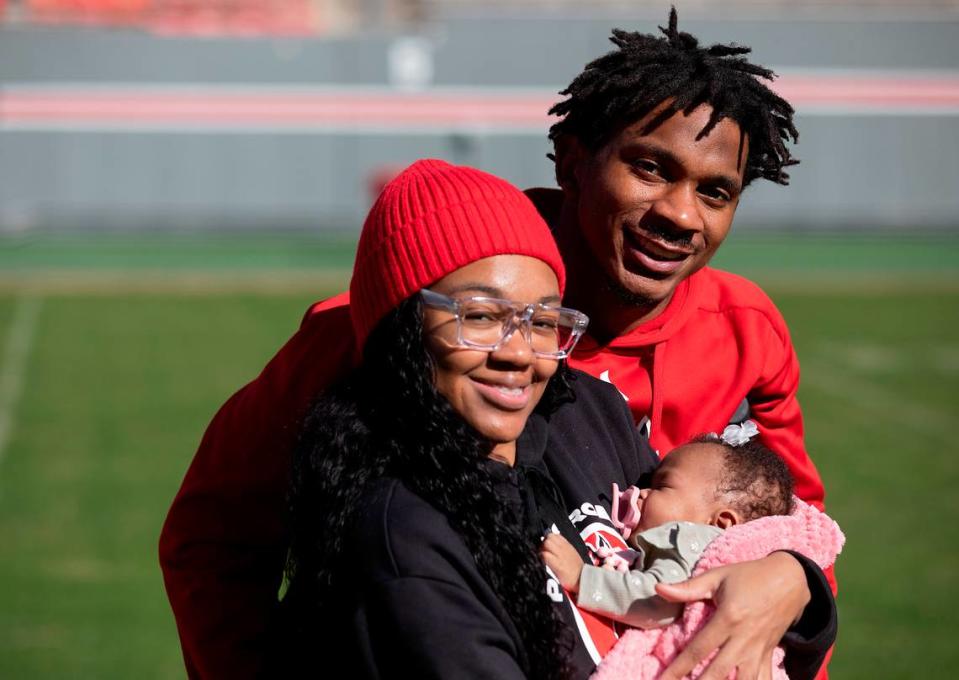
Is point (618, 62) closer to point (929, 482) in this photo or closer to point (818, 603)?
point (818, 603)

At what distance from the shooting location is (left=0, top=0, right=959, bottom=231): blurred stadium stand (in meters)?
22.4

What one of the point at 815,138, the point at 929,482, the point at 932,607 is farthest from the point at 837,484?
the point at 815,138

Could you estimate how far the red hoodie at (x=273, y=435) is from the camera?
285 cm

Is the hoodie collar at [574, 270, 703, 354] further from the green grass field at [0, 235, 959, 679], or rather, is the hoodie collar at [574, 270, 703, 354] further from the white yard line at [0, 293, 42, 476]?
the white yard line at [0, 293, 42, 476]

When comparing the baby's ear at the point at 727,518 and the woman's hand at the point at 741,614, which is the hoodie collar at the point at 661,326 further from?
the woman's hand at the point at 741,614

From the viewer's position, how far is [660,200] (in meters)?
3.03

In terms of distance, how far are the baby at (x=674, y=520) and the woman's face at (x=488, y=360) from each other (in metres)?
0.25

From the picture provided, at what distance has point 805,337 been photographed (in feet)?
48.0

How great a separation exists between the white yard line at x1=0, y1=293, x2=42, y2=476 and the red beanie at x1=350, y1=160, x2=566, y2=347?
833 centimetres

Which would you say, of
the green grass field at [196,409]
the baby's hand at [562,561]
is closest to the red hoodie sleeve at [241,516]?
the baby's hand at [562,561]

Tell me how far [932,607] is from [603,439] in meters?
5.56

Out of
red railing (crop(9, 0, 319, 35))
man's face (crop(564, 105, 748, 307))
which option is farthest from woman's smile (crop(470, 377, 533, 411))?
red railing (crop(9, 0, 319, 35))

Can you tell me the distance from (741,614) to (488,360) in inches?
23.3

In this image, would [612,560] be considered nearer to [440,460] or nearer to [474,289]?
[440,460]
